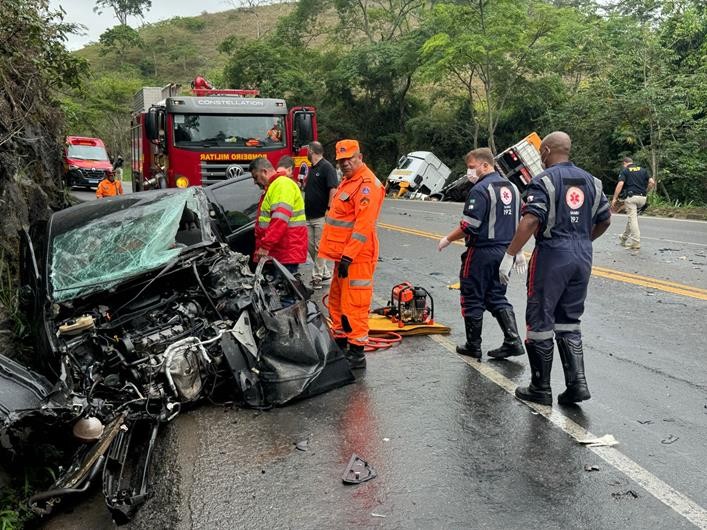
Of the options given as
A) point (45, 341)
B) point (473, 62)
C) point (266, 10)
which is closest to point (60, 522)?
point (45, 341)

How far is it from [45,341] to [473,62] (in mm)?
27860

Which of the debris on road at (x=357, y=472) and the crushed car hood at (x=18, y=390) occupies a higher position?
the crushed car hood at (x=18, y=390)

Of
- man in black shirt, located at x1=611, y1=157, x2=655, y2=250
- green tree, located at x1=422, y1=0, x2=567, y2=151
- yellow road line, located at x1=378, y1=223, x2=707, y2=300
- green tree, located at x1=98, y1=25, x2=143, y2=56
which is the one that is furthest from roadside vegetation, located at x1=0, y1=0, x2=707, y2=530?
green tree, located at x1=98, y1=25, x2=143, y2=56

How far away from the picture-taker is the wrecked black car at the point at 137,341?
351 cm

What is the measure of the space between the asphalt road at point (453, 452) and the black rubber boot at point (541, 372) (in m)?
0.08

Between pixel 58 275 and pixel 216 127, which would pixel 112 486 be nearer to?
pixel 58 275

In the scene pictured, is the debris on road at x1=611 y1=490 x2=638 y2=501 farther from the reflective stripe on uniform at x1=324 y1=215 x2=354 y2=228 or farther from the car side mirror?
the car side mirror

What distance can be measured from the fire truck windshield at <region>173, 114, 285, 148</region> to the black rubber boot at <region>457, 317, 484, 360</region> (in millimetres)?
7362

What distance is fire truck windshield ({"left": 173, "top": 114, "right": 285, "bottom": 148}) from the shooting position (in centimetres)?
1134

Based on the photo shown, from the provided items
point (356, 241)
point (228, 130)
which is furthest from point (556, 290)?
point (228, 130)

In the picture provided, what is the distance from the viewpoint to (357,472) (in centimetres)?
346

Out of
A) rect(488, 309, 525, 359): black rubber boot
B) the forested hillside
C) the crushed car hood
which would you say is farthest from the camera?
the forested hillside

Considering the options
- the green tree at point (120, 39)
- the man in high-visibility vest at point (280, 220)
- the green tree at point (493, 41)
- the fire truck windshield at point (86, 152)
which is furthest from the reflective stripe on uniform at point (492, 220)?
the green tree at point (120, 39)

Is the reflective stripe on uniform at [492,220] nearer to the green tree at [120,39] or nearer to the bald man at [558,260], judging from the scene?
the bald man at [558,260]
